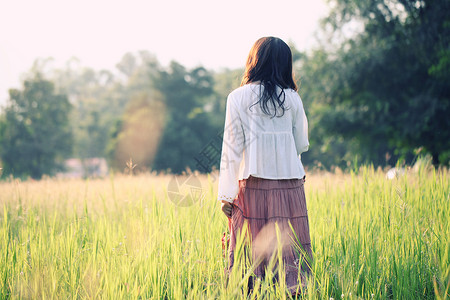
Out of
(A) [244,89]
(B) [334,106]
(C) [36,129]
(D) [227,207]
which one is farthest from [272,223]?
(C) [36,129]

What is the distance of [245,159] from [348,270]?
1043mm

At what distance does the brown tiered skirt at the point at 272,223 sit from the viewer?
2412mm

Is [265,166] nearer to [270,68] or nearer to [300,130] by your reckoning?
[300,130]

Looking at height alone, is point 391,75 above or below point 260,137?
above

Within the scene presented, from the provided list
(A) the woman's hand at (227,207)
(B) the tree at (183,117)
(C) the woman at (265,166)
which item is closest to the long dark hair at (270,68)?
(C) the woman at (265,166)

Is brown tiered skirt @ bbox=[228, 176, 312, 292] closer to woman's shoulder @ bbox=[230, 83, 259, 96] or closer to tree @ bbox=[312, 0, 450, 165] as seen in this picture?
woman's shoulder @ bbox=[230, 83, 259, 96]

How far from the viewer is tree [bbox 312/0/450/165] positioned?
13867mm

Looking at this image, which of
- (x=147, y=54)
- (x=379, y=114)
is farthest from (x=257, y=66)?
(x=147, y=54)

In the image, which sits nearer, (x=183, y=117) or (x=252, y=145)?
(x=252, y=145)

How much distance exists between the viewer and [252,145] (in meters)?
2.41

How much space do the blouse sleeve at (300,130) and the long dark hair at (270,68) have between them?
157mm

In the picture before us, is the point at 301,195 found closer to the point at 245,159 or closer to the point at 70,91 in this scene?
the point at 245,159

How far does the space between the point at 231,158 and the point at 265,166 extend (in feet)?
0.79

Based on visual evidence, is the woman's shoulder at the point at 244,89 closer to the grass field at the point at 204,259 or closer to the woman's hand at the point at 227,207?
the woman's hand at the point at 227,207
